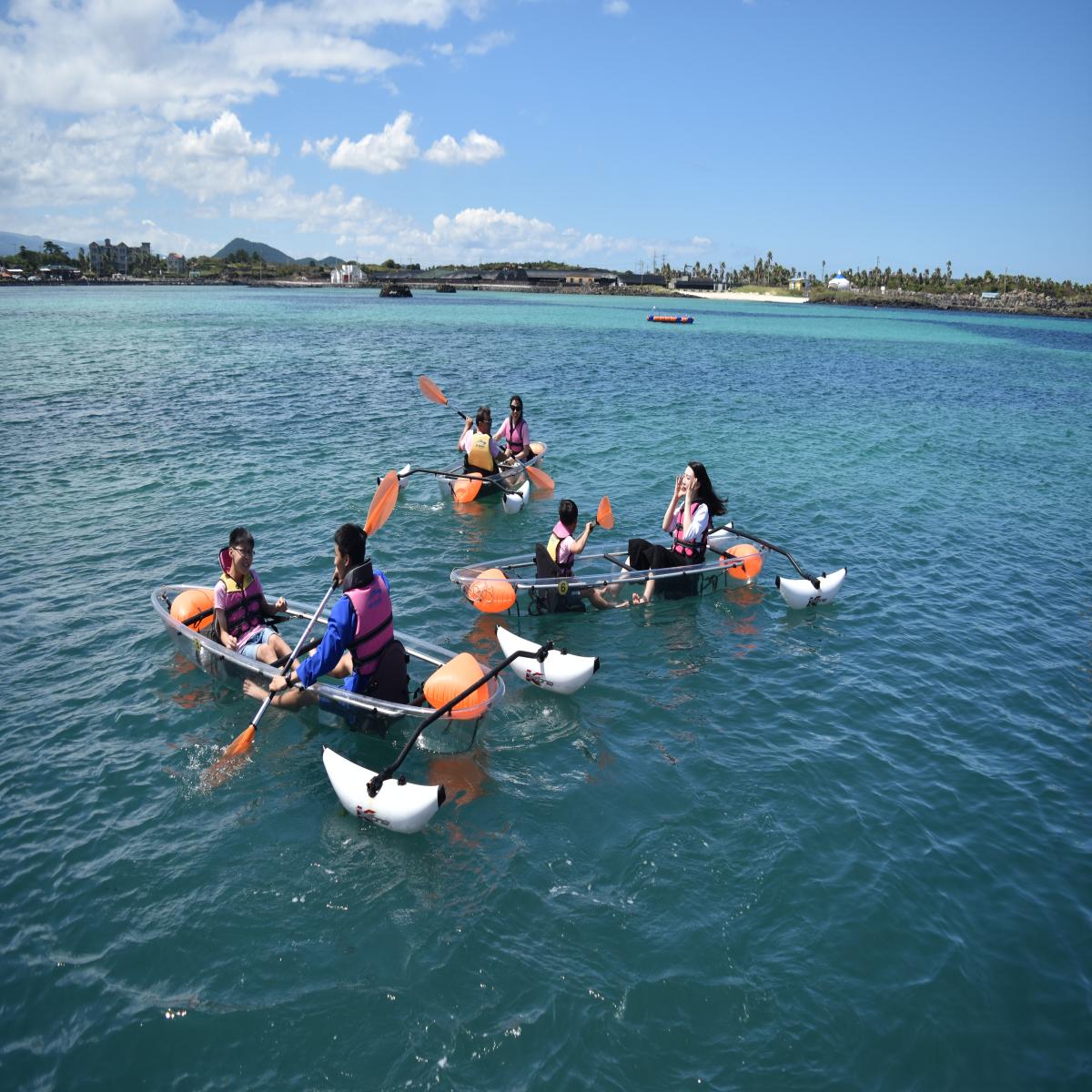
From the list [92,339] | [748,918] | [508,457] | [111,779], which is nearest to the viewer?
[748,918]

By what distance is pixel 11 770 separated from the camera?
8516mm

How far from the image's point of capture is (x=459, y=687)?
8.65m

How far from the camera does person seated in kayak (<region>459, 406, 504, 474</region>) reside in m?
17.9

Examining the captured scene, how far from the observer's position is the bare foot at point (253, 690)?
9.46 metres

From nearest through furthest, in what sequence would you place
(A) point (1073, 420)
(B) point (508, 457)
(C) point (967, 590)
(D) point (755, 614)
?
1. (D) point (755, 614)
2. (C) point (967, 590)
3. (B) point (508, 457)
4. (A) point (1073, 420)

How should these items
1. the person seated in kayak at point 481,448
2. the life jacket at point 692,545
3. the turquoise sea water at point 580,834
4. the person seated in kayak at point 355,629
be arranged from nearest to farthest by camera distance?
the turquoise sea water at point 580,834 → the person seated in kayak at point 355,629 → the life jacket at point 692,545 → the person seated in kayak at point 481,448

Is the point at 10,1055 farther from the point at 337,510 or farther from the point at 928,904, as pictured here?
the point at 337,510

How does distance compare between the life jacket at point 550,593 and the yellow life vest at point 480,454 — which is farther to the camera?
the yellow life vest at point 480,454

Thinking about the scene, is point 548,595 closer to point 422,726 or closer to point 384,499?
point 384,499

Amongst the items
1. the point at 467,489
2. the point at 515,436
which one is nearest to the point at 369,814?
the point at 467,489

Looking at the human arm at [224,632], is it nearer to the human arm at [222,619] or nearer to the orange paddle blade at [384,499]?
the human arm at [222,619]

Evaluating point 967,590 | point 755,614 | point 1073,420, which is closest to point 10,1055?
point 755,614

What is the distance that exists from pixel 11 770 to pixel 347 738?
3680 mm

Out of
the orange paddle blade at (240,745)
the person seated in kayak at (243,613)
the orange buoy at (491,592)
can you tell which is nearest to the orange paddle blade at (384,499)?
the person seated in kayak at (243,613)
